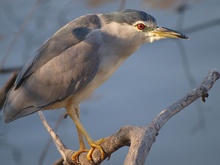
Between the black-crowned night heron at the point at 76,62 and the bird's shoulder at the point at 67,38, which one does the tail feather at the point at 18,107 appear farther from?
the bird's shoulder at the point at 67,38

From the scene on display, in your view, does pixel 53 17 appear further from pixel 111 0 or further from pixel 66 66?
pixel 66 66

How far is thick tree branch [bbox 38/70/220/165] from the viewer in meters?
3.31

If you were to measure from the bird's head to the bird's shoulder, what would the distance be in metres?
0.10

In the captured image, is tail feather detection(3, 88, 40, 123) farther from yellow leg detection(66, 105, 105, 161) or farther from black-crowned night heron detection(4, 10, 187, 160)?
yellow leg detection(66, 105, 105, 161)

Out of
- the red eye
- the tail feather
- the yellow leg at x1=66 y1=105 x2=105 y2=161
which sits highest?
the red eye

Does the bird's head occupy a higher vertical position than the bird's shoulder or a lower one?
lower

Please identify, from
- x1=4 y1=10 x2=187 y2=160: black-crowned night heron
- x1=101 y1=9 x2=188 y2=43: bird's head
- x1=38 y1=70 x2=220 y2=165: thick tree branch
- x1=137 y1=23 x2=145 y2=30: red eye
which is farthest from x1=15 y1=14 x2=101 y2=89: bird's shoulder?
x1=38 y1=70 x2=220 y2=165: thick tree branch

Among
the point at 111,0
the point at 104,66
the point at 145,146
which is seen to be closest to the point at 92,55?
the point at 104,66

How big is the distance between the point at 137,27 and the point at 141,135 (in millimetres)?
1355

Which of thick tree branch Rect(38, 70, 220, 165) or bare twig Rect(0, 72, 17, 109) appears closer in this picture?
thick tree branch Rect(38, 70, 220, 165)

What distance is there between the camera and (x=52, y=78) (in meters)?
4.86

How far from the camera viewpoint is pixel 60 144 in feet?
14.8

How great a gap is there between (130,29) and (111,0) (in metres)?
3.11

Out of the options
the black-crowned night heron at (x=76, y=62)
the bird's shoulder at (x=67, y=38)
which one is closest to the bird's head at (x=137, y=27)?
the black-crowned night heron at (x=76, y=62)
